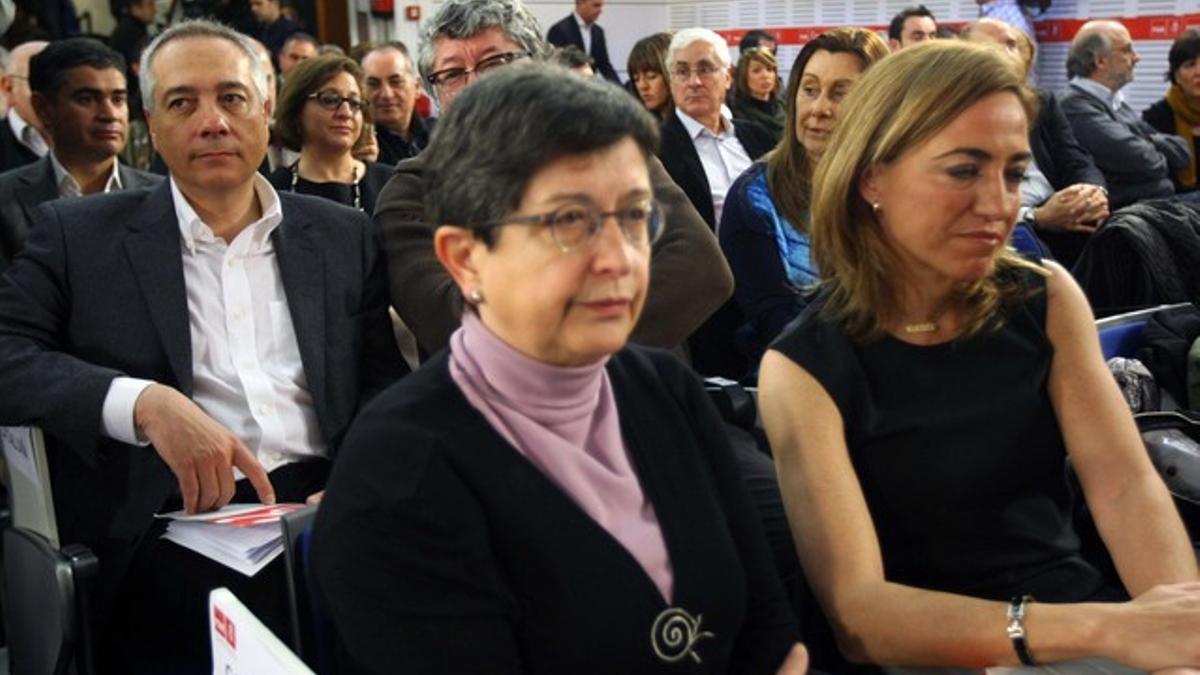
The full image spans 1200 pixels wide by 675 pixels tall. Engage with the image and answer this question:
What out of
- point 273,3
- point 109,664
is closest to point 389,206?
point 109,664

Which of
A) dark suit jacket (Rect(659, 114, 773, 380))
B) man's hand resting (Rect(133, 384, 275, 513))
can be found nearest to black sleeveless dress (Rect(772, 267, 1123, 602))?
dark suit jacket (Rect(659, 114, 773, 380))

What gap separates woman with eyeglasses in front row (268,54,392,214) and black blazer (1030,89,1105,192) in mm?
2719

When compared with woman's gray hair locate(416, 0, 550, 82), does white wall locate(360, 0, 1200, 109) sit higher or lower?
lower

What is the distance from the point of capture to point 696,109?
488 cm

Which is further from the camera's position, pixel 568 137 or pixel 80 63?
pixel 80 63

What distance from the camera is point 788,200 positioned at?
3.13 meters

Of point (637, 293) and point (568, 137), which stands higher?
point (568, 137)

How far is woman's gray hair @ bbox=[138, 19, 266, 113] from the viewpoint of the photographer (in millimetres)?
2488

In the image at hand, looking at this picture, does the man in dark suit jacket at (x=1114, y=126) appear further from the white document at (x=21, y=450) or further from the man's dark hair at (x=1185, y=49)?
the white document at (x=21, y=450)

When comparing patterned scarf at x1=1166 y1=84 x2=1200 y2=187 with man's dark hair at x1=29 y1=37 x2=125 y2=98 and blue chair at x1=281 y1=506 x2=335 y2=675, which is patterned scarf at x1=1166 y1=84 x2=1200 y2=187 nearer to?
man's dark hair at x1=29 y1=37 x2=125 y2=98

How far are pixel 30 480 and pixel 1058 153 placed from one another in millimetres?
4298

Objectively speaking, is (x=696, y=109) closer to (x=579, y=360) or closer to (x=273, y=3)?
(x=579, y=360)

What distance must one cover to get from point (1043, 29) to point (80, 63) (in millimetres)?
6016

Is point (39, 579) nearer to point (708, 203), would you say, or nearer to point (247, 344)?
point (247, 344)
